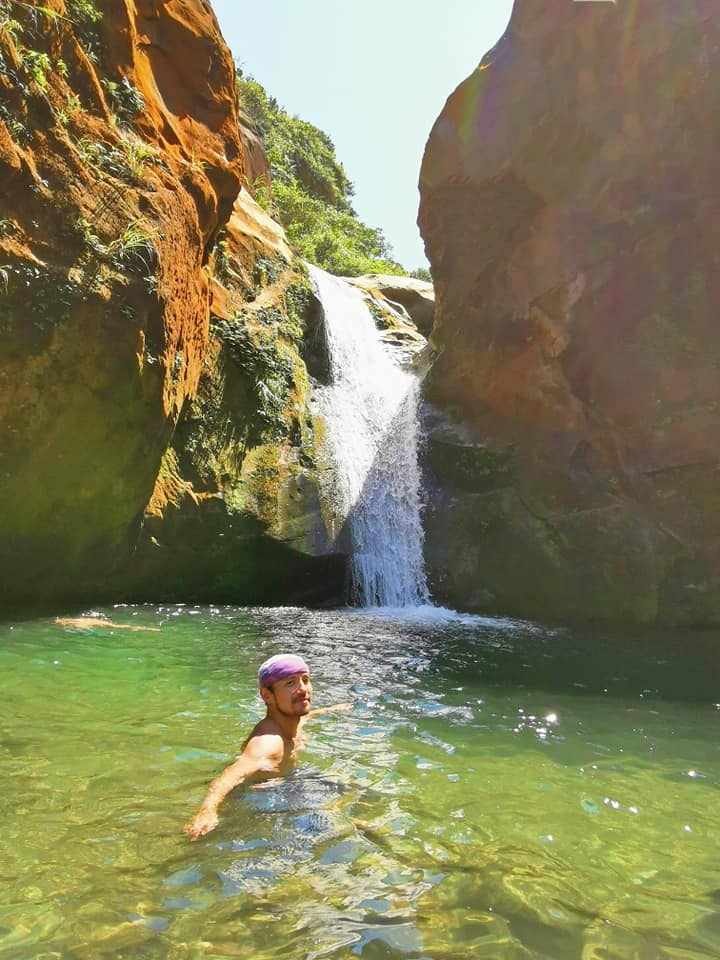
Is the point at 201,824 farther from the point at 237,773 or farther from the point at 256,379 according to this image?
the point at 256,379

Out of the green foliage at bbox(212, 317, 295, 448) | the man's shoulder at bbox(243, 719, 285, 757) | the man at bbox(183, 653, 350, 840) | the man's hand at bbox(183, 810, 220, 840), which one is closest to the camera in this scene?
the man's hand at bbox(183, 810, 220, 840)

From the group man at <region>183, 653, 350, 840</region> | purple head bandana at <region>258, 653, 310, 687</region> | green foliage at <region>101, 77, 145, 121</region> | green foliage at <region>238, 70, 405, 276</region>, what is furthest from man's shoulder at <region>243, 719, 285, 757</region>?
green foliage at <region>238, 70, 405, 276</region>

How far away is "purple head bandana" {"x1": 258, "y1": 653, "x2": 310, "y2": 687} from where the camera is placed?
4.10 meters

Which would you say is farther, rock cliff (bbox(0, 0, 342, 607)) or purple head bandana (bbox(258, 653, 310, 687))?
rock cliff (bbox(0, 0, 342, 607))

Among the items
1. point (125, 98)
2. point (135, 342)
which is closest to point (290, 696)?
point (135, 342)

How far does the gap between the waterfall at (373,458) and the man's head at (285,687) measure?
8.41 meters

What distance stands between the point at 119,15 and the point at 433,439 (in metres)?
8.48

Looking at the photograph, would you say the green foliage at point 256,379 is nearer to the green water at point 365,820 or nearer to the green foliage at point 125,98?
the green foliage at point 125,98

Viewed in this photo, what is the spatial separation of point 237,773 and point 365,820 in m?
0.70

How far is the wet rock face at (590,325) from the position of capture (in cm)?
1184

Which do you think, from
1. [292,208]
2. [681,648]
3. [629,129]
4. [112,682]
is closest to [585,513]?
[681,648]

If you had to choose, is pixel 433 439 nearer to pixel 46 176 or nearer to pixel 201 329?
pixel 201 329

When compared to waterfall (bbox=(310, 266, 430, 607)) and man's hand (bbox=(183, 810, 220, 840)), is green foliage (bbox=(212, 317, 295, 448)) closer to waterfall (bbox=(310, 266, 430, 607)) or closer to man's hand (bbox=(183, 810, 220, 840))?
waterfall (bbox=(310, 266, 430, 607))

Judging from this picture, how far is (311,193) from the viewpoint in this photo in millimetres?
36812
